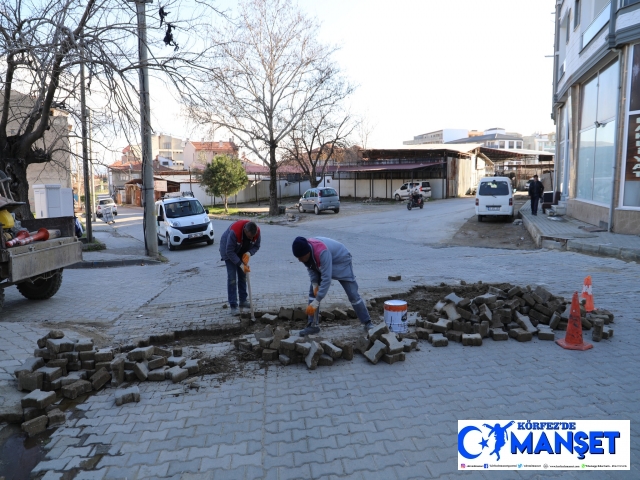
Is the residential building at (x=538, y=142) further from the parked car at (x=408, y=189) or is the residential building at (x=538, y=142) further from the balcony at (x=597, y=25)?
the balcony at (x=597, y=25)

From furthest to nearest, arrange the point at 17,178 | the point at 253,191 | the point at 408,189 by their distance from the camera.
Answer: the point at 253,191
the point at 408,189
the point at 17,178

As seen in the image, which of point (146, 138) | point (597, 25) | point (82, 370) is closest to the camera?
point (82, 370)

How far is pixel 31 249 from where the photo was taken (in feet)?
24.4

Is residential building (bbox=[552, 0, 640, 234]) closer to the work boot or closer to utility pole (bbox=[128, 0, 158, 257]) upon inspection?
the work boot

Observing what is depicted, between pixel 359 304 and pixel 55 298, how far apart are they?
5949 millimetres

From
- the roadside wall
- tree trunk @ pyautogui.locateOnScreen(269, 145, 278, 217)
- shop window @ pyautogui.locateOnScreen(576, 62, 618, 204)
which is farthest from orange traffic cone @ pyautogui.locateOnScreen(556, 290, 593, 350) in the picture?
the roadside wall

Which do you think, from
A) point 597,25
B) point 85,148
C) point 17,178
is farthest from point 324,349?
point 597,25

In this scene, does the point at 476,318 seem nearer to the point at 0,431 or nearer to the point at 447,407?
the point at 447,407

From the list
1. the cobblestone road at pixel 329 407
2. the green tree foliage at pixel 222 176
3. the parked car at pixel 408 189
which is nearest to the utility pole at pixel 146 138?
the cobblestone road at pixel 329 407

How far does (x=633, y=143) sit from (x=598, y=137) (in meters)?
2.92

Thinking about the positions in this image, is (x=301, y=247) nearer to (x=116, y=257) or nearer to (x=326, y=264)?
(x=326, y=264)

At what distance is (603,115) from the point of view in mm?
15203

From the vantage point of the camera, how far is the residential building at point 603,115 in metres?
12.8

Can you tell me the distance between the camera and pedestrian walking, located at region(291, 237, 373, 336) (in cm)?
550
